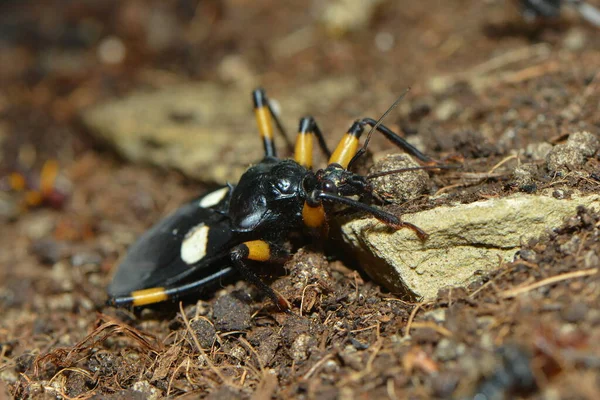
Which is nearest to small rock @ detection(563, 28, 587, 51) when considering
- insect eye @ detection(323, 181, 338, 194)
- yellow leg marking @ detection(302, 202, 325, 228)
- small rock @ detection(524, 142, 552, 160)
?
small rock @ detection(524, 142, 552, 160)

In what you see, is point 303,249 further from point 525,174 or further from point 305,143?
point 525,174

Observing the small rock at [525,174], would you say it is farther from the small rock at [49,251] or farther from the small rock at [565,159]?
the small rock at [49,251]

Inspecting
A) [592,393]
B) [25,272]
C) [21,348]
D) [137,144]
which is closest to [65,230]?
[25,272]

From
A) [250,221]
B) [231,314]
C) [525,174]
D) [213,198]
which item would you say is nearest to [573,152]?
[525,174]

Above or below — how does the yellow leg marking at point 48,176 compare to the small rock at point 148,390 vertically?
above

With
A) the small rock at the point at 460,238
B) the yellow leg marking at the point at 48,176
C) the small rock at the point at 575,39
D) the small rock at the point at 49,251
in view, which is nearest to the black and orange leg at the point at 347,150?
the small rock at the point at 460,238

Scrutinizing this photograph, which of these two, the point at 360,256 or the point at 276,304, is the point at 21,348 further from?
the point at 360,256

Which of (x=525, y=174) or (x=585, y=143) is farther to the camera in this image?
(x=585, y=143)
